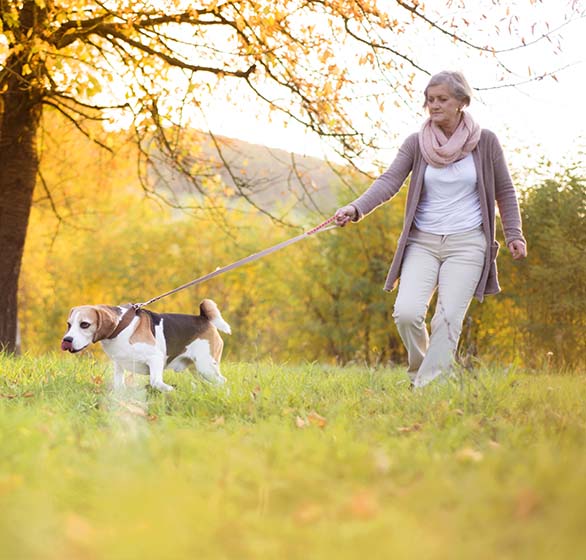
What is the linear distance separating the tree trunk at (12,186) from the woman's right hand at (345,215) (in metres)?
5.97

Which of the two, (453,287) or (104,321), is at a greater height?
(453,287)

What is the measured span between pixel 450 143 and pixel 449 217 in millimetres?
537

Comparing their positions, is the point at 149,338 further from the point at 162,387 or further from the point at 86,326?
the point at 86,326

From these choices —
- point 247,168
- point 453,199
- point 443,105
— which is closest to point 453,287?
point 453,199

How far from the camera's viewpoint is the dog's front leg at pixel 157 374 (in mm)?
6157

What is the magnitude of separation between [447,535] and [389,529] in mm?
196

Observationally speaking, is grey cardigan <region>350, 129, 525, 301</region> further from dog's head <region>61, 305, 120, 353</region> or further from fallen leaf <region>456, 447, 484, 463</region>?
fallen leaf <region>456, 447, 484, 463</region>

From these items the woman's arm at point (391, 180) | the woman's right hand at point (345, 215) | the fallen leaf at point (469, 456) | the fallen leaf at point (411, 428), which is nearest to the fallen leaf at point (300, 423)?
the fallen leaf at point (411, 428)

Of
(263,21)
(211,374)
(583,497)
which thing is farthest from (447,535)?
(263,21)

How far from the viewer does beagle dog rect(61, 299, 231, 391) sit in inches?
236

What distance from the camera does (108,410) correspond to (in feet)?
17.7

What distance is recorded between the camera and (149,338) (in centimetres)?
636

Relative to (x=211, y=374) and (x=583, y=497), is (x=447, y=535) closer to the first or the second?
(x=583, y=497)

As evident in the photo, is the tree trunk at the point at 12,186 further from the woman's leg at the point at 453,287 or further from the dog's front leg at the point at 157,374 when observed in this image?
the woman's leg at the point at 453,287
